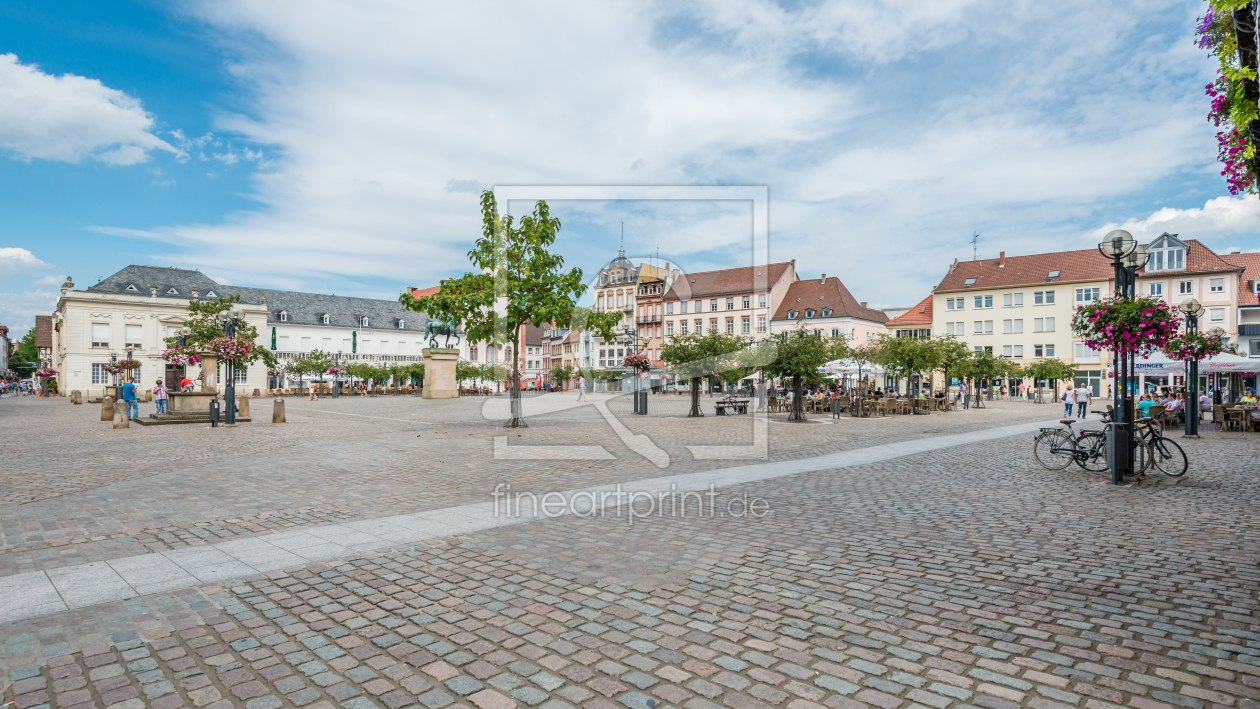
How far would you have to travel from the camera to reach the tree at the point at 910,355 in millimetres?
34125

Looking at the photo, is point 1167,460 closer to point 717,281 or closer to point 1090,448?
point 1090,448

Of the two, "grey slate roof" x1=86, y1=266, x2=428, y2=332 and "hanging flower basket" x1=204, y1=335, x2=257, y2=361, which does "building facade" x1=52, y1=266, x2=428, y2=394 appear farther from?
"hanging flower basket" x1=204, y1=335, x2=257, y2=361

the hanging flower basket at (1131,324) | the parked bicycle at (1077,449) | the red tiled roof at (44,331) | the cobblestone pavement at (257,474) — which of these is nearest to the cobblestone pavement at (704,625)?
the cobblestone pavement at (257,474)

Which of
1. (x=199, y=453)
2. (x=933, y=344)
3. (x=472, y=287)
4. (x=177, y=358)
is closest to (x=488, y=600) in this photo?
(x=199, y=453)

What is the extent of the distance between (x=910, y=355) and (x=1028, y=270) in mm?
48113

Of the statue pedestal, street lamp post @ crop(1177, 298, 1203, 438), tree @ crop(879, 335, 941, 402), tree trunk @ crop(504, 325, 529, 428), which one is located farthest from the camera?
the statue pedestal

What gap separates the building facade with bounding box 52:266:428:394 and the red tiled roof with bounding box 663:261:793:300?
119 ft

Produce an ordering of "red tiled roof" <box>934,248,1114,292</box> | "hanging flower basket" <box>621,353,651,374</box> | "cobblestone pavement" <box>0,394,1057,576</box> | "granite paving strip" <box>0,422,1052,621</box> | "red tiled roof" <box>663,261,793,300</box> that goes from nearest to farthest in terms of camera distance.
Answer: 1. "granite paving strip" <box>0,422,1052,621</box>
2. "cobblestone pavement" <box>0,394,1057,576</box>
3. "hanging flower basket" <box>621,353,651,374</box>
4. "red tiled roof" <box>934,248,1114,292</box>
5. "red tiled roof" <box>663,261,793,300</box>

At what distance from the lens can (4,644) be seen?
3.91 metres

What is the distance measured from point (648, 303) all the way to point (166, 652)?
9137 centimetres

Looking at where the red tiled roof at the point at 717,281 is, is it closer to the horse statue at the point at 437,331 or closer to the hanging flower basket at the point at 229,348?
the horse statue at the point at 437,331

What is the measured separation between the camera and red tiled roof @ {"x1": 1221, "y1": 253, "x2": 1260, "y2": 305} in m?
62.1

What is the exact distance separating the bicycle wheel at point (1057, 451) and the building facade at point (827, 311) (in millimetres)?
69228

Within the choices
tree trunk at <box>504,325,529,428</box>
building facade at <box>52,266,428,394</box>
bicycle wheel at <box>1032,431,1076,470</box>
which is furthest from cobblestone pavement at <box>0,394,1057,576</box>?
building facade at <box>52,266,428,394</box>
